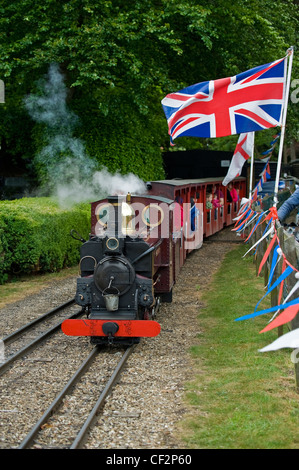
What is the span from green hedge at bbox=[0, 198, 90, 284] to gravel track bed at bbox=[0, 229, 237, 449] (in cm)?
288

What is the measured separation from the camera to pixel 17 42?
1814 centimetres

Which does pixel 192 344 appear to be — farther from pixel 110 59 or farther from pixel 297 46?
pixel 297 46

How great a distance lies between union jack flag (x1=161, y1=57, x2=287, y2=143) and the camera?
31.0ft

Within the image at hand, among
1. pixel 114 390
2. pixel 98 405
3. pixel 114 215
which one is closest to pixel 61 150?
pixel 114 215

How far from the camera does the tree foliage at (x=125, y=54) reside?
57.7 ft

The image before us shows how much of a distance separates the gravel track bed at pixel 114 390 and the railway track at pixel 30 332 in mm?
114

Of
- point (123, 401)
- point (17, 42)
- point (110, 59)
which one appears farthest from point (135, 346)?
point (17, 42)

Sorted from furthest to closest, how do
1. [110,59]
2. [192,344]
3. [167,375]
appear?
[110,59], [192,344], [167,375]

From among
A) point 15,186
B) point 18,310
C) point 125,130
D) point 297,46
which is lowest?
point 18,310

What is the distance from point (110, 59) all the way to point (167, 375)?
12.4 m

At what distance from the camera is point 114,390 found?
6848mm

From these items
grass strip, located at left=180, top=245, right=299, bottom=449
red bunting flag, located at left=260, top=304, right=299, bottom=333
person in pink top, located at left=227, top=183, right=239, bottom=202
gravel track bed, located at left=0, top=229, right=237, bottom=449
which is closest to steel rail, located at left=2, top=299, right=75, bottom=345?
gravel track bed, located at left=0, top=229, right=237, bottom=449

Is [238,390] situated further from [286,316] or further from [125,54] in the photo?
[125,54]

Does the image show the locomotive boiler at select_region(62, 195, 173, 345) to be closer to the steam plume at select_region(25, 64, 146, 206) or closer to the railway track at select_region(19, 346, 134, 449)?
the railway track at select_region(19, 346, 134, 449)
